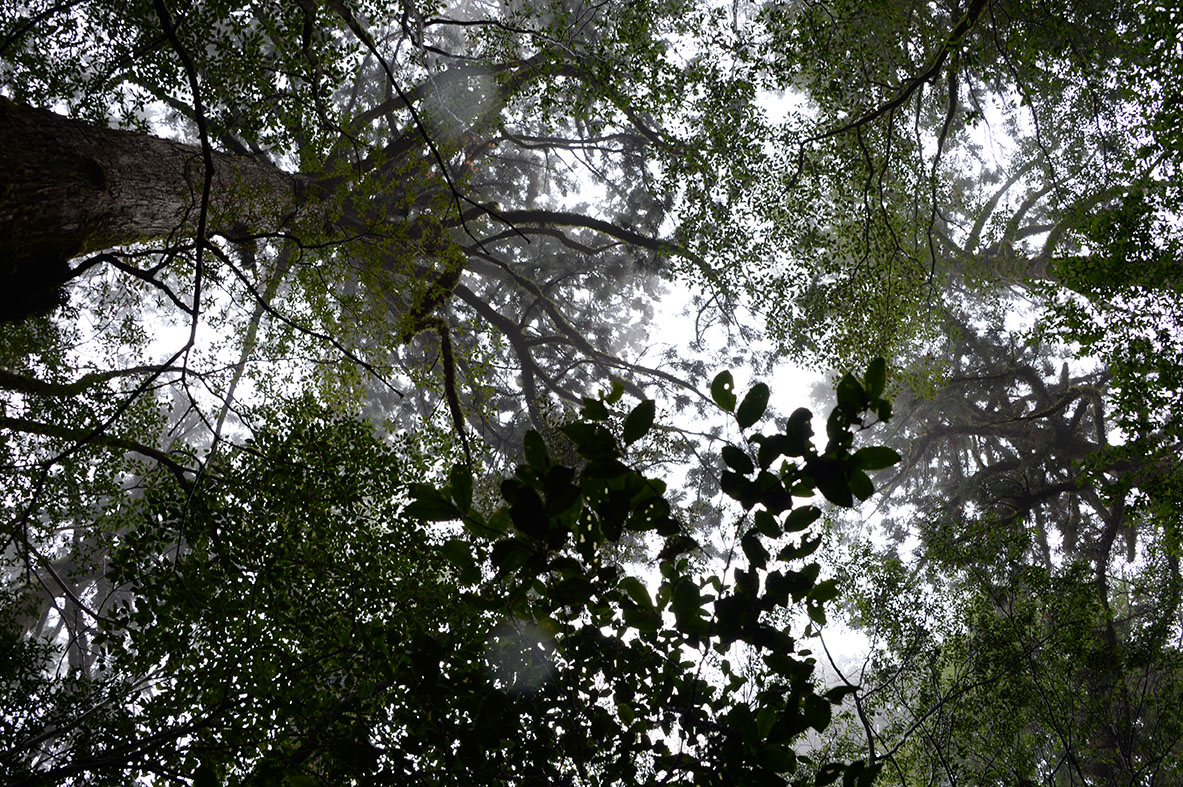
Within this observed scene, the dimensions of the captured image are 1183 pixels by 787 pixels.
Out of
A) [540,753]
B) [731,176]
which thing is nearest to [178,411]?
[731,176]

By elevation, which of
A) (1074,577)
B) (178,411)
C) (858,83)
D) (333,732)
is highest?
(178,411)

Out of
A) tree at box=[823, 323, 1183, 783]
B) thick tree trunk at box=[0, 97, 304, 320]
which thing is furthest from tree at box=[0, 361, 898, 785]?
tree at box=[823, 323, 1183, 783]

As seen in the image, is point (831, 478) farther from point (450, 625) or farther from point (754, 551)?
point (450, 625)

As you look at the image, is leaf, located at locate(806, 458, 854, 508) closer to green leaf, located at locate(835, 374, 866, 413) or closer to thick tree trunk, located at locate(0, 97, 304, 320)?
green leaf, located at locate(835, 374, 866, 413)

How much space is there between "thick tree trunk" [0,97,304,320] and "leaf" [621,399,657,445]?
3204 millimetres

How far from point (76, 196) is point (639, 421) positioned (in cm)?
437

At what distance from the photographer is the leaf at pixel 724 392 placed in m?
1.21

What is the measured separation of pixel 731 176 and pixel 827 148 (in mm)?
1092

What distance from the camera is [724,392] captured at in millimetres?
1236

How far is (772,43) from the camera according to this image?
5.59 meters

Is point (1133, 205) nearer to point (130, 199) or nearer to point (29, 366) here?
point (130, 199)

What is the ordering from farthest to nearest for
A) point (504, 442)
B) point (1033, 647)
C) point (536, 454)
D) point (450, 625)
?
1. point (504, 442)
2. point (1033, 647)
3. point (450, 625)
4. point (536, 454)

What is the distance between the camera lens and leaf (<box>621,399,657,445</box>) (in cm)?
117

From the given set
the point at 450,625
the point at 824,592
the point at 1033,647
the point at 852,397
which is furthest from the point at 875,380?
the point at 1033,647
